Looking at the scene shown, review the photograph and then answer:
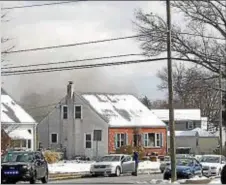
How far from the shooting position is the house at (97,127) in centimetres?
6581

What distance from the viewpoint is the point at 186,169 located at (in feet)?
111

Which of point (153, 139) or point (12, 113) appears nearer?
point (12, 113)

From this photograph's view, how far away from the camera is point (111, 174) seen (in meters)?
40.7

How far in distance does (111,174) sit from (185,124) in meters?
63.4

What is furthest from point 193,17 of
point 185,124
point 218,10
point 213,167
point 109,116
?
point 185,124

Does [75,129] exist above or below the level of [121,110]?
below

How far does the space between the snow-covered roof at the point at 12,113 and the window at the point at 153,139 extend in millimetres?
12520

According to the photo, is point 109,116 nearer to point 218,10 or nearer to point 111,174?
point 218,10

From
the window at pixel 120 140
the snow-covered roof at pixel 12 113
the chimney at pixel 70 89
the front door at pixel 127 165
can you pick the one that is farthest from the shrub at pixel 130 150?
the front door at pixel 127 165

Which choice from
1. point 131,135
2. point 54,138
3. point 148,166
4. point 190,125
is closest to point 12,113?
point 54,138

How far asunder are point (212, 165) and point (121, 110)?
101 ft

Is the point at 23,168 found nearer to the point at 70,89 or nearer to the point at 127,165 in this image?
the point at 127,165

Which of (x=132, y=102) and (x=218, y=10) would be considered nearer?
(x=218, y=10)

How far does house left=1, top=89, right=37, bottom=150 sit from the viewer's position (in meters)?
61.8
